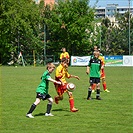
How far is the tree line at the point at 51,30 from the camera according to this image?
198 ft

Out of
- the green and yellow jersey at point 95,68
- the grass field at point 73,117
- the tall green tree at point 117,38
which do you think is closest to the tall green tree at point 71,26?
the tall green tree at point 117,38

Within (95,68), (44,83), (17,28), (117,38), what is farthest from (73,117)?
(117,38)

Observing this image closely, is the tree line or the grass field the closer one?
the grass field

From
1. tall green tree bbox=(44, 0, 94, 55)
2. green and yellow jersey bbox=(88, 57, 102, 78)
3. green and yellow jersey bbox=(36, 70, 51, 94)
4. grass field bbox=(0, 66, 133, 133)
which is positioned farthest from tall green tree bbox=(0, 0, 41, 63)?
green and yellow jersey bbox=(36, 70, 51, 94)

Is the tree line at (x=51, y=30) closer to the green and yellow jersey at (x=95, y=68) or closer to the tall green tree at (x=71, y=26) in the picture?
the tall green tree at (x=71, y=26)

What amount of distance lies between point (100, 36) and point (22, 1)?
1246 cm

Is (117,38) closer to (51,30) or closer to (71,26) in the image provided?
(71,26)

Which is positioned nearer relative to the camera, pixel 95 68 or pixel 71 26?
pixel 95 68

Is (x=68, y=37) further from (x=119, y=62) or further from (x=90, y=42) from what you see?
(x=119, y=62)

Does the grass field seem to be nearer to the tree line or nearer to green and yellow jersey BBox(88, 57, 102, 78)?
green and yellow jersey BBox(88, 57, 102, 78)

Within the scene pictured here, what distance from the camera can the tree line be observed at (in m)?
60.4

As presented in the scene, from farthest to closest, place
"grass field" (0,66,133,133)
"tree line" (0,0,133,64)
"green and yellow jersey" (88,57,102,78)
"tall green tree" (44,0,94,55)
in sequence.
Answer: "tall green tree" (44,0,94,55) < "tree line" (0,0,133,64) < "green and yellow jersey" (88,57,102,78) < "grass field" (0,66,133,133)

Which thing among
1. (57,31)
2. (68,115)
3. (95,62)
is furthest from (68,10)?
(68,115)

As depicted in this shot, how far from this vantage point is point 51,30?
63000mm
